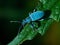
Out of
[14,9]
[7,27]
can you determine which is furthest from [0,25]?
[14,9]

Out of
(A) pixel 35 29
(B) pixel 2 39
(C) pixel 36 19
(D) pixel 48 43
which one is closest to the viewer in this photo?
(A) pixel 35 29

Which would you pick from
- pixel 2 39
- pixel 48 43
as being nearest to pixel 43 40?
pixel 48 43

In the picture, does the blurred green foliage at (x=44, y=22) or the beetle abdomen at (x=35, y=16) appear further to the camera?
the beetle abdomen at (x=35, y=16)

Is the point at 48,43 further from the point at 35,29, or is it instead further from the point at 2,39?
the point at 35,29

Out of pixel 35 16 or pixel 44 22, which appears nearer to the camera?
pixel 44 22

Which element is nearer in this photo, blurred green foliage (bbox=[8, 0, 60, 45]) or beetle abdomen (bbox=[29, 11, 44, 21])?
blurred green foliage (bbox=[8, 0, 60, 45])

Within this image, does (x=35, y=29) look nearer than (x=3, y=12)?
Yes

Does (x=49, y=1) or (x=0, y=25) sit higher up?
(x=49, y=1)

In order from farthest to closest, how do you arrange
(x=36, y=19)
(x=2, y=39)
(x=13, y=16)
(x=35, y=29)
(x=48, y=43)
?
(x=13, y=16), (x=2, y=39), (x=48, y=43), (x=36, y=19), (x=35, y=29)

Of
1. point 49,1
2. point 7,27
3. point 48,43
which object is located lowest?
point 48,43
